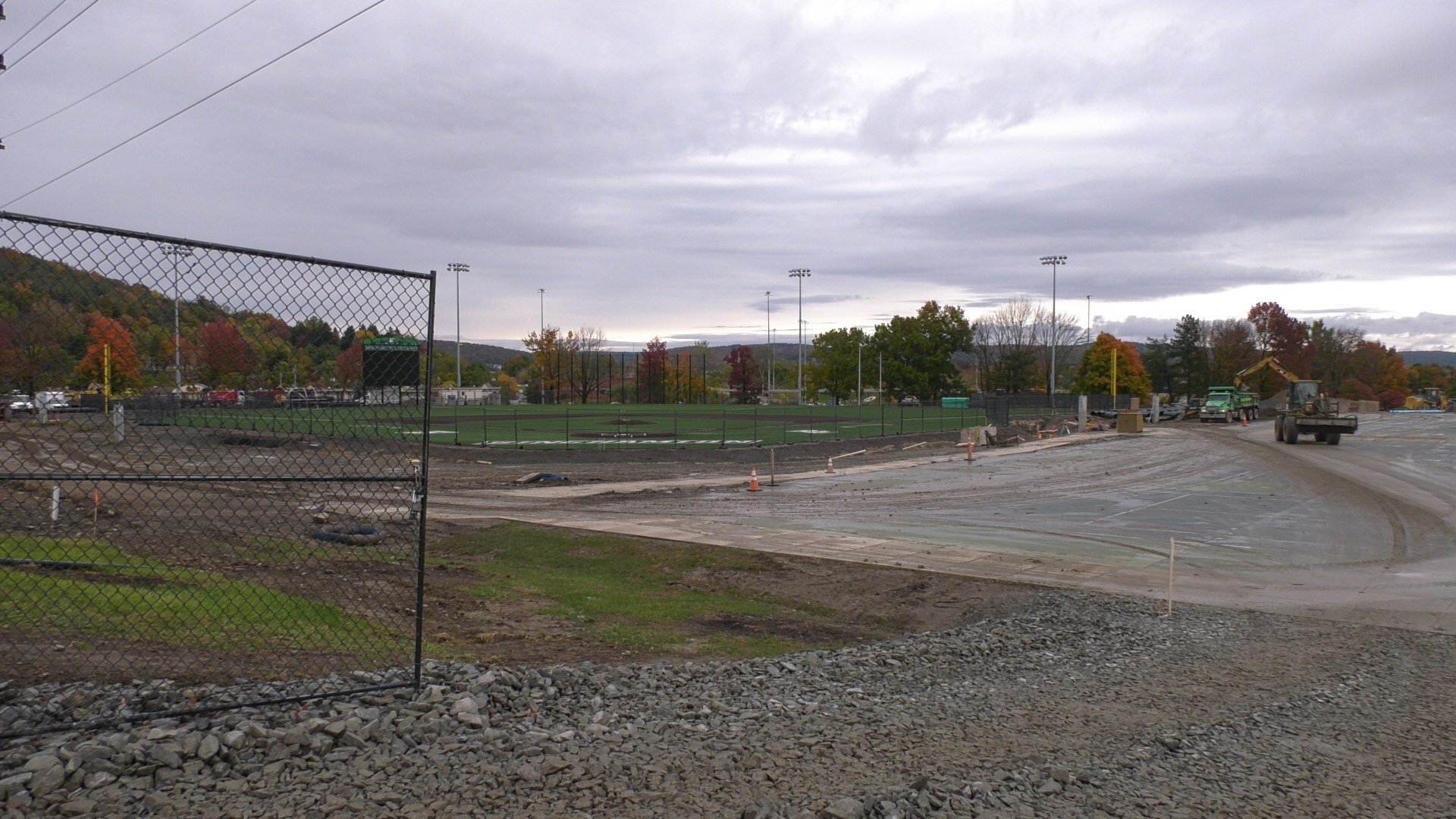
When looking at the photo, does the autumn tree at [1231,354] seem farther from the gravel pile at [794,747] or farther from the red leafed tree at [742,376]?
the gravel pile at [794,747]

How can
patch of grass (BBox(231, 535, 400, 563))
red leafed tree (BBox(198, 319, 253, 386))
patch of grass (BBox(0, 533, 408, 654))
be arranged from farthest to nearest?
patch of grass (BBox(231, 535, 400, 563)), patch of grass (BBox(0, 533, 408, 654)), red leafed tree (BBox(198, 319, 253, 386))

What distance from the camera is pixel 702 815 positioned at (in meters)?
4.78

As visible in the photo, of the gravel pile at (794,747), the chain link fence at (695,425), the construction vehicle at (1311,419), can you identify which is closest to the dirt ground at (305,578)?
the gravel pile at (794,747)

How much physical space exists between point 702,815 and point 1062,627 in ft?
20.6

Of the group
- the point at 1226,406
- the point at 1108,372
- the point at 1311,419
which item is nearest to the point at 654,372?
the point at 1108,372

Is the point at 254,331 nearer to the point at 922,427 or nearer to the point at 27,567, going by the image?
the point at 27,567

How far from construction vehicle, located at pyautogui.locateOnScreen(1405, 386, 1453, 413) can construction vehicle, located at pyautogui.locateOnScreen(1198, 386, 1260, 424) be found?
6167 centimetres

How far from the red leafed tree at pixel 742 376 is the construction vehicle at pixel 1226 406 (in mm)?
52901

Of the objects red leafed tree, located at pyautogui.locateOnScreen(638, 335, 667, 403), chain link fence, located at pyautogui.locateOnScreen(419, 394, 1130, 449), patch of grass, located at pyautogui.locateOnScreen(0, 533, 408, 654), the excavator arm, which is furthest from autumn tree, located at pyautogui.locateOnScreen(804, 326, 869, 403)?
patch of grass, located at pyautogui.locateOnScreen(0, 533, 408, 654)

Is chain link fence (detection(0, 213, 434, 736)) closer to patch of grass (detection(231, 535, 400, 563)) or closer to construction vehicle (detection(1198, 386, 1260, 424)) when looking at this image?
patch of grass (detection(231, 535, 400, 563))

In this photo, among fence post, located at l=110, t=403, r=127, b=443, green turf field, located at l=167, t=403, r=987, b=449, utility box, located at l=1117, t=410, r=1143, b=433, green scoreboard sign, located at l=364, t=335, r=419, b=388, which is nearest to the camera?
fence post, located at l=110, t=403, r=127, b=443

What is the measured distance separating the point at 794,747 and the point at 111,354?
446 cm

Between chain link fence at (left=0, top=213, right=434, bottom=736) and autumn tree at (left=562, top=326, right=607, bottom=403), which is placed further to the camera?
autumn tree at (left=562, top=326, right=607, bottom=403)

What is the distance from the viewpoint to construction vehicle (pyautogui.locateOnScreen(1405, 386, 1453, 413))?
432 ft
